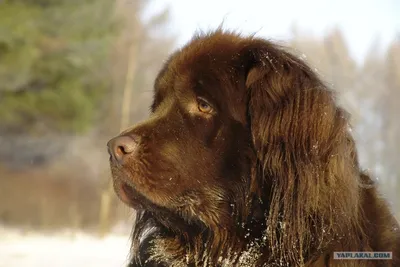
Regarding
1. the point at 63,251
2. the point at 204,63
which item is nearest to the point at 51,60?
the point at 63,251

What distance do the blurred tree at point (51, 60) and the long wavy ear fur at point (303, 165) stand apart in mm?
15770

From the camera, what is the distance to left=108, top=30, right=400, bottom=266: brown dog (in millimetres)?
2869

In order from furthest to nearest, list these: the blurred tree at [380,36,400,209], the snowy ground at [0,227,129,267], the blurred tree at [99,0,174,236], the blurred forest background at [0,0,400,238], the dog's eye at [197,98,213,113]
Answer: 1. the blurred tree at [99,0,174,236]
2. the blurred tree at [380,36,400,209]
3. the blurred forest background at [0,0,400,238]
4. the snowy ground at [0,227,129,267]
5. the dog's eye at [197,98,213,113]

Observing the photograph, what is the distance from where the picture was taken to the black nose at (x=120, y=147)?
3.00m

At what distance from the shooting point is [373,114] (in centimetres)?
1995

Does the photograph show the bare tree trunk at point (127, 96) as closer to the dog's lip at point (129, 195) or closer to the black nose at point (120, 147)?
the dog's lip at point (129, 195)

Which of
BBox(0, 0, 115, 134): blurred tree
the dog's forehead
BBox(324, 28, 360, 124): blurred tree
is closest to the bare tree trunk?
BBox(0, 0, 115, 134): blurred tree

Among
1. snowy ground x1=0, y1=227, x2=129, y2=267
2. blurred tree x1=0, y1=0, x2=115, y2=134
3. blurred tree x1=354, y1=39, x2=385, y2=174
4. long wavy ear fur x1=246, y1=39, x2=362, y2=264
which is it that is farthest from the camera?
blurred tree x1=354, y1=39, x2=385, y2=174

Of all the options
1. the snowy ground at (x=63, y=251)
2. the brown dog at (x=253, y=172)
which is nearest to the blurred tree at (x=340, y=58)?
the snowy ground at (x=63, y=251)

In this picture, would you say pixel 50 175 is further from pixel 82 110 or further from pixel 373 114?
pixel 373 114

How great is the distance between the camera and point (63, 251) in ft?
46.4

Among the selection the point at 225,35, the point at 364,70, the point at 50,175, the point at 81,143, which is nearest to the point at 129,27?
the point at 81,143

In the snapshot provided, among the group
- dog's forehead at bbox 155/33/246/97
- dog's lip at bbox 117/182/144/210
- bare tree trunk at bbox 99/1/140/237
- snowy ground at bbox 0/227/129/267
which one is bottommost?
dog's lip at bbox 117/182/144/210

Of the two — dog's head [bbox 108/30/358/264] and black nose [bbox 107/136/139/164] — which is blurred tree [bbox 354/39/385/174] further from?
black nose [bbox 107/136/139/164]
